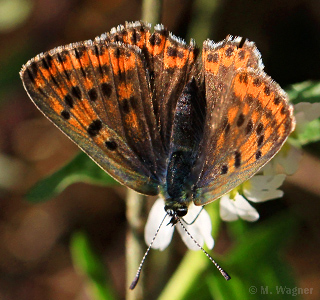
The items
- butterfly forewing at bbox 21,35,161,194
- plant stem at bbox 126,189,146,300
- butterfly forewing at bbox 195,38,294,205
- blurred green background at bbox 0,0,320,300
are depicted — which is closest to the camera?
butterfly forewing at bbox 195,38,294,205

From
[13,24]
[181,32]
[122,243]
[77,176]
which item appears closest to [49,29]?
[13,24]

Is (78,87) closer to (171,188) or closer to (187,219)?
(171,188)

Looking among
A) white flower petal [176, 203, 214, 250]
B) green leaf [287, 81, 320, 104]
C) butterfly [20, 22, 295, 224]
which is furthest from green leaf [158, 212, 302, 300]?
green leaf [287, 81, 320, 104]

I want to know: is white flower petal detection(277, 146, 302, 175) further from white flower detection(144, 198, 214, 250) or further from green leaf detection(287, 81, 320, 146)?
white flower detection(144, 198, 214, 250)

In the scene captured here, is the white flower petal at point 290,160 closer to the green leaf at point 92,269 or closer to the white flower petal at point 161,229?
the white flower petal at point 161,229

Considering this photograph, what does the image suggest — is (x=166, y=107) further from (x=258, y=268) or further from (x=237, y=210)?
(x=258, y=268)
